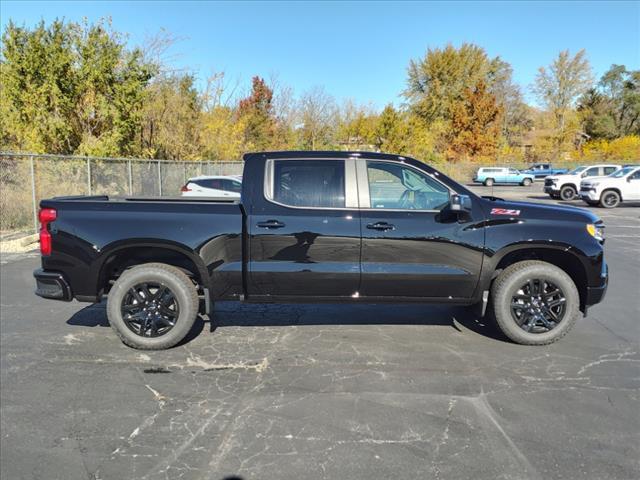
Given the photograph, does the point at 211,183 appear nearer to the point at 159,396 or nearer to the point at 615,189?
the point at 159,396

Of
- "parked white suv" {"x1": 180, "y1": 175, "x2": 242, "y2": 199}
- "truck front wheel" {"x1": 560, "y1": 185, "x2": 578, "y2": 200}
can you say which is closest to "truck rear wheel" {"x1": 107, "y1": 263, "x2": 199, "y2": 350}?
"parked white suv" {"x1": 180, "y1": 175, "x2": 242, "y2": 199}

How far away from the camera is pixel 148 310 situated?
4.54m

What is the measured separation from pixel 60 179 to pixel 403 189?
11389mm

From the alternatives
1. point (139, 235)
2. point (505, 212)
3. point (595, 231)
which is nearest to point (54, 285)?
point (139, 235)

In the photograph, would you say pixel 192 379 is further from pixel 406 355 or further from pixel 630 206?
pixel 630 206

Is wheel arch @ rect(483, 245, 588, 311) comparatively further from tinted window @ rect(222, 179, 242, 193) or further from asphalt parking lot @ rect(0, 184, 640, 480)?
tinted window @ rect(222, 179, 242, 193)

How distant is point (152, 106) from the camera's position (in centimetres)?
2131

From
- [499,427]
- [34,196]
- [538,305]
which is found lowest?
[499,427]

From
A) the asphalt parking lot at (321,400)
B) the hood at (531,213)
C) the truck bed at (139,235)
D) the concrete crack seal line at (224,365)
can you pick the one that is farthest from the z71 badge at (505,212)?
the concrete crack seal line at (224,365)

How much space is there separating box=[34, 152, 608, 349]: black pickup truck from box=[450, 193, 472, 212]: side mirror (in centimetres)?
2

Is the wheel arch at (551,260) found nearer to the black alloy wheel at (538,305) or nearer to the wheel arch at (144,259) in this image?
the black alloy wheel at (538,305)

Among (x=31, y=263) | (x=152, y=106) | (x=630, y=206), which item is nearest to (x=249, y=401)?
(x=31, y=263)

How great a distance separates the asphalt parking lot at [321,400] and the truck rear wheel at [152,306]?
0.17 m

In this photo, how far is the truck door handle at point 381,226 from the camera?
445cm
